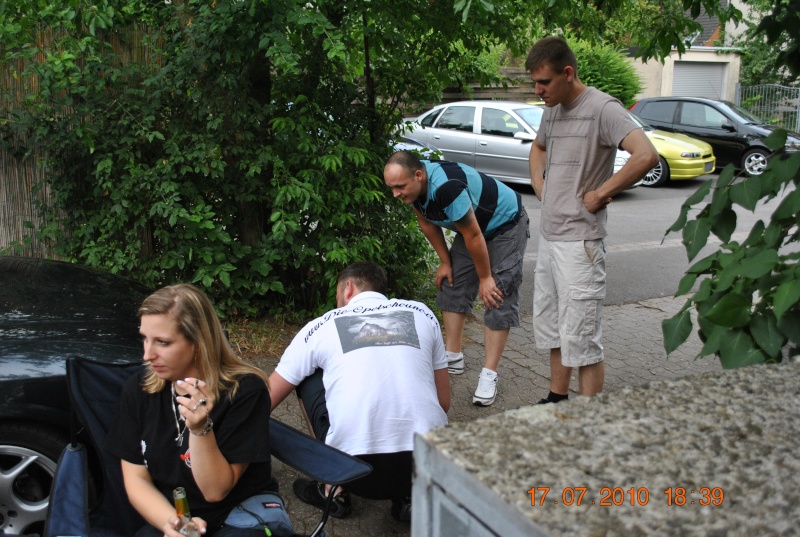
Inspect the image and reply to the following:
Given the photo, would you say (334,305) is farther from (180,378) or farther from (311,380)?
(180,378)

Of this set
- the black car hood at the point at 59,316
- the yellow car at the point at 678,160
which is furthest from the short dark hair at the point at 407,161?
the yellow car at the point at 678,160

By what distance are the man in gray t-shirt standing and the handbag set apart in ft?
6.45

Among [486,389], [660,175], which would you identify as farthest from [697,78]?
[486,389]

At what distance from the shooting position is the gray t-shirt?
3.98 metres

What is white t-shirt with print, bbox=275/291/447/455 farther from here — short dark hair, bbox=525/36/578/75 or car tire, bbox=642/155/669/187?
car tire, bbox=642/155/669/187

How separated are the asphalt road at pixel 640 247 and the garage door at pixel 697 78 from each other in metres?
12.2

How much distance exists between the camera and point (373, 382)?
308 cm

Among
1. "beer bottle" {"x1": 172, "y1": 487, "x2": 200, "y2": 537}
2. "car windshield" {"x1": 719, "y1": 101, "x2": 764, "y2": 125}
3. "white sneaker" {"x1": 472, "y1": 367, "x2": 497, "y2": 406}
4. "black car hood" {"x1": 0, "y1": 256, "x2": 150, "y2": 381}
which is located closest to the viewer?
→ "beer bottle" {"x1": 172, "y1": 487, "x2": 200, "y2": 537}

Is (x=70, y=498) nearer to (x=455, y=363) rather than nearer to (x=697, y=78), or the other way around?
(x=455, y=363)

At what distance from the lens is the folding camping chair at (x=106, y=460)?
269 centimetres

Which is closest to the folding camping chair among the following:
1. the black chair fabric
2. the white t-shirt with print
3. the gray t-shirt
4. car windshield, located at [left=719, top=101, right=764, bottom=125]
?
the black chair fabric

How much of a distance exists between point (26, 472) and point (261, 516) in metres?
1.19

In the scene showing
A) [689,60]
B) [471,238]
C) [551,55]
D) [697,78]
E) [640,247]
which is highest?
[689,60]

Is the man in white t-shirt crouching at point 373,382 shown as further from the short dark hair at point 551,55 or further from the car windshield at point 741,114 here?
the car windshield at point 741,114
